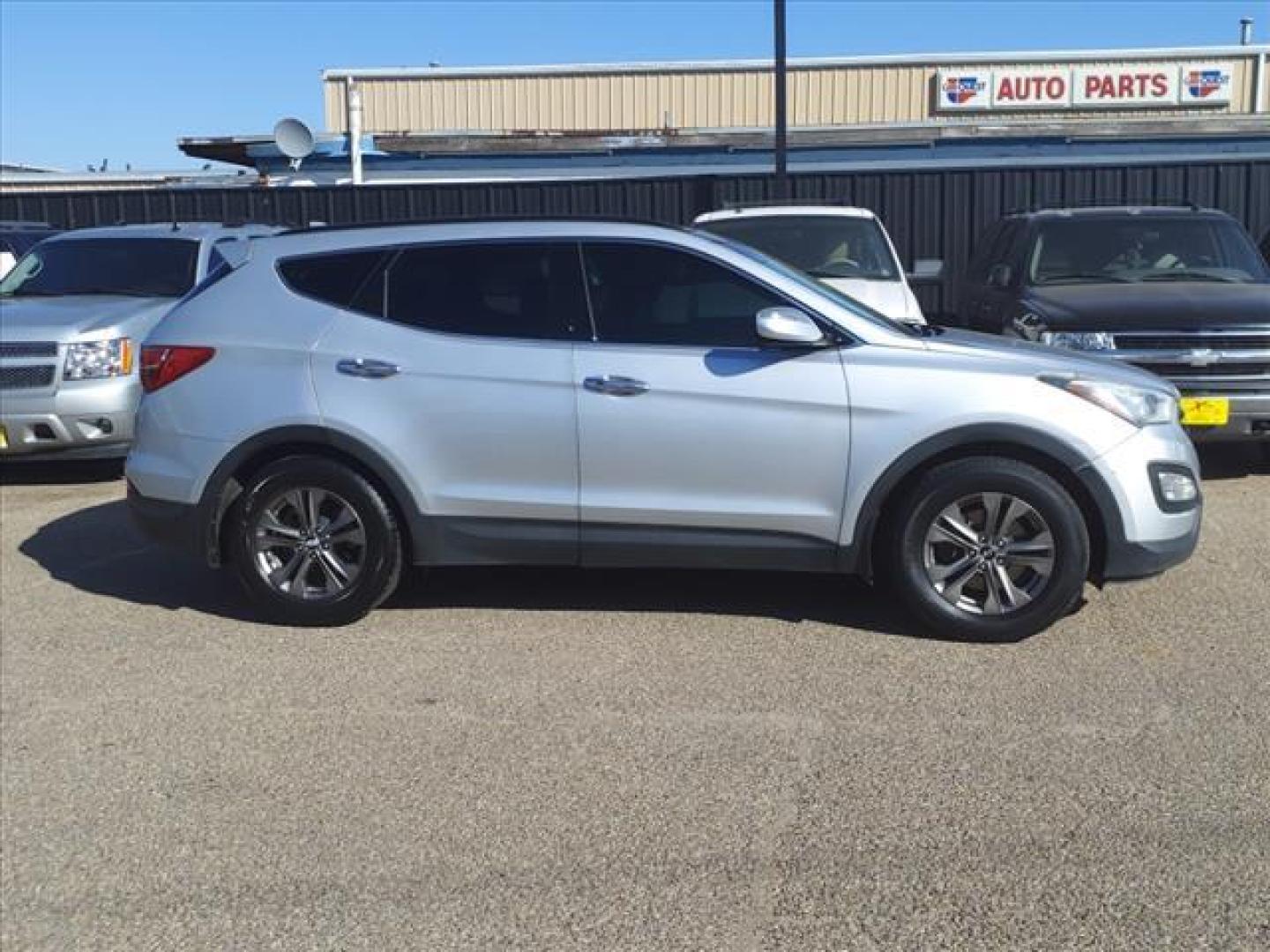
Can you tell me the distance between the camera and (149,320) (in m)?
9.06

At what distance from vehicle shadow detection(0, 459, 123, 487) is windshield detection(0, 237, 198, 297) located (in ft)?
4.28

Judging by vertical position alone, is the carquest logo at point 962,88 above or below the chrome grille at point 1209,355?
above

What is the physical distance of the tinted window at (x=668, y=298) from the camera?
212 inches

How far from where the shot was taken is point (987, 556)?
525 cm

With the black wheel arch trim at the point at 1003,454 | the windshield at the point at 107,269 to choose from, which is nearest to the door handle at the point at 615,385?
the black wheel arch trim at the point at 1003,454

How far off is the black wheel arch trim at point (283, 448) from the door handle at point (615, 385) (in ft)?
2.99

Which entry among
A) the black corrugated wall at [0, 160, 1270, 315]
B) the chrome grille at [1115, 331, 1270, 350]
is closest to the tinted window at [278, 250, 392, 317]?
the chrome grille at [1115, 331, 1270, 350]

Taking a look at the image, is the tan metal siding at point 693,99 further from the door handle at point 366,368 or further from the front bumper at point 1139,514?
the front bumper at point 1139,514

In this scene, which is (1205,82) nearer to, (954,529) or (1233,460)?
(1233,460)

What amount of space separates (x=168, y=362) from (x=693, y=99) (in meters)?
26.5

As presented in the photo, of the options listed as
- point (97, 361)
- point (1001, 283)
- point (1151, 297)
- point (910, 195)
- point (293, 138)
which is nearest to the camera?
point (1151, 297)

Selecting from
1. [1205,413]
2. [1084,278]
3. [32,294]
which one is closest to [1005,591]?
[1205,413]

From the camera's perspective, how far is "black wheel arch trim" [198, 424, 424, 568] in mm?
5527

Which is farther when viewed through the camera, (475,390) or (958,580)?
(475,390)
